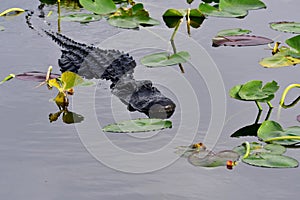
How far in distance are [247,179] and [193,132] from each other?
1.70 ft

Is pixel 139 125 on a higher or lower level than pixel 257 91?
lower

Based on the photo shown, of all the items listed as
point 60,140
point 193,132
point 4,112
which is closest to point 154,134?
point 193,132

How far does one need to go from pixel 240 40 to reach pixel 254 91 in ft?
3.24

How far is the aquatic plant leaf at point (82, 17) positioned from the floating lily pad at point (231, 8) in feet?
2.60

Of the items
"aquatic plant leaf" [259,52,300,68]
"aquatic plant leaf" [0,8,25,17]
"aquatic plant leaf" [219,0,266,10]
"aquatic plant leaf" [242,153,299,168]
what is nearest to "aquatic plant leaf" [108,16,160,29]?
"aquatic plant leaf" [219,0,266,10]

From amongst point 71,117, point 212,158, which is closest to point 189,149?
point 212,158

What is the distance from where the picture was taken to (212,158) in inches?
117

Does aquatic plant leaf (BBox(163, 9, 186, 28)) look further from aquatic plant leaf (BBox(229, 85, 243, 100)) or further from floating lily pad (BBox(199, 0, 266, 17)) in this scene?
aquatic plant leaf (BBox(229, 85, 243, 100))

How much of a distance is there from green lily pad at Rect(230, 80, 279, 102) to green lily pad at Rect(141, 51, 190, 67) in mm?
598

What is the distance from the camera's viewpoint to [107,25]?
4.86 metres

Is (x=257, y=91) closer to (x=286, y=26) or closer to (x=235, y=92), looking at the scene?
(x=235, y=92)

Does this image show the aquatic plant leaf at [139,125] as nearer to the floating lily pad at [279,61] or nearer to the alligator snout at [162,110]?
the alligator snout at [162,110]

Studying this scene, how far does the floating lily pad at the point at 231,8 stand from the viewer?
4719mm

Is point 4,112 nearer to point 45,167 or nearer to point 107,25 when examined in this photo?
point 45,167
